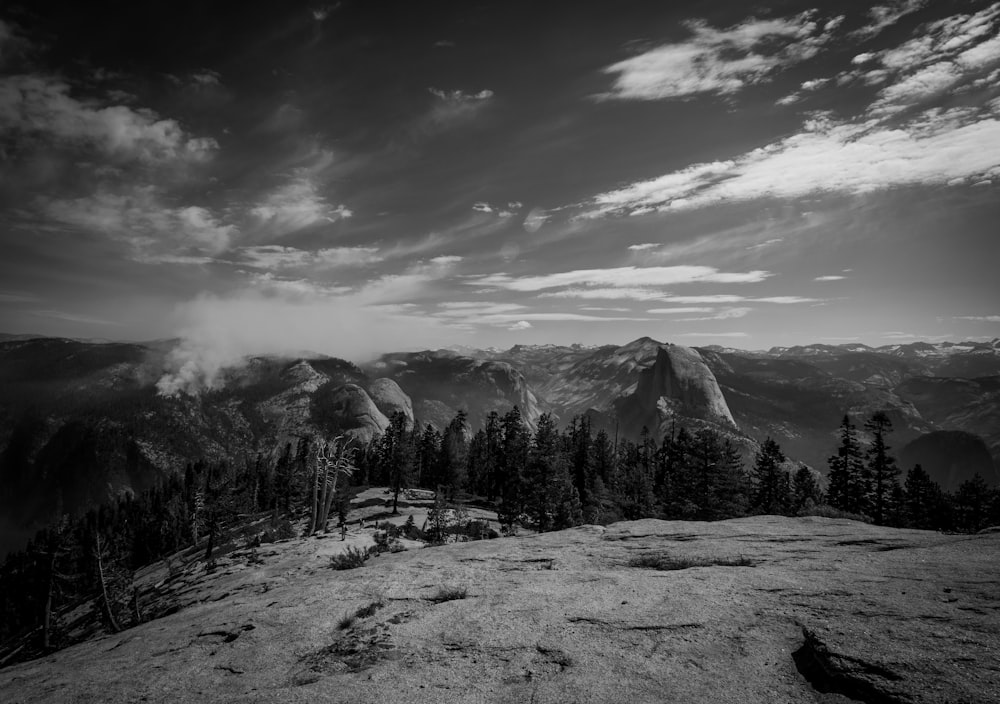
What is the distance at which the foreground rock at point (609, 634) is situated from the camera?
8.88 m

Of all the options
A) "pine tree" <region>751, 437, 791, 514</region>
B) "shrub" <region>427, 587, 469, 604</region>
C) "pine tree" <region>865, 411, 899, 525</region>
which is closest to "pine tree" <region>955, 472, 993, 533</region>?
"pine tree" <region>865, 411, 899, 525</region>

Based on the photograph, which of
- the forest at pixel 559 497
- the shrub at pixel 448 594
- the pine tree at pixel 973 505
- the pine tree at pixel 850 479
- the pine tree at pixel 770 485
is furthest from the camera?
the pine tree at pixel 770 485

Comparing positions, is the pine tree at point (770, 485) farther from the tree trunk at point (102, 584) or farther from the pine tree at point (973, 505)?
the tree trunk at point (102, 584)

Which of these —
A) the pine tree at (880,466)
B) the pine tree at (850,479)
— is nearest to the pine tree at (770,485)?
the pine tree at (850,479)

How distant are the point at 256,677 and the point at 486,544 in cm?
1457

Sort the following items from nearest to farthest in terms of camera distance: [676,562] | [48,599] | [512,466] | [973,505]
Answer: [676,562]
[48,599]
[973,505]
[512,466]

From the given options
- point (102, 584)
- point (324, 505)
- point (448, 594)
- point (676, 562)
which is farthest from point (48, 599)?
point (676, 562)

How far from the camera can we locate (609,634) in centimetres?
1165

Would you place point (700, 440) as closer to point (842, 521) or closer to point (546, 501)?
point (546, 501)

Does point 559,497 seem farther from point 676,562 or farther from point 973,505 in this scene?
point 973,505

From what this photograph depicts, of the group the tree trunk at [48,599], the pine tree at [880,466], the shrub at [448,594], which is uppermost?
the shrub at [448,594]

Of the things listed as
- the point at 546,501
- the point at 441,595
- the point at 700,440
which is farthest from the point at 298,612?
the point at 700,440

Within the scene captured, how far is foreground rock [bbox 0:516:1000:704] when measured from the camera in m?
8.88

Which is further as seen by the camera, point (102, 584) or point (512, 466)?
point (512, 466)
